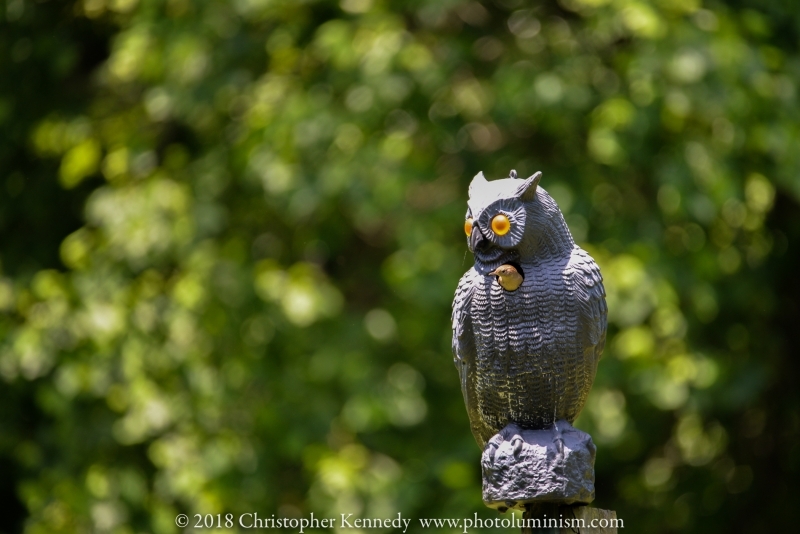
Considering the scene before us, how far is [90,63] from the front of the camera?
6445mm

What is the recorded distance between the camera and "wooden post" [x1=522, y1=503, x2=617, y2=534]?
7.54ft

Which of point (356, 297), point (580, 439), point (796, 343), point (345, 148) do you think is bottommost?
point (796, 343)

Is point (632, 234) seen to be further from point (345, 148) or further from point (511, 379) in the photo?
point (511, 379)

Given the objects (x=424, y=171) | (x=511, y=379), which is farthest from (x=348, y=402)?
(x=511, y=379)

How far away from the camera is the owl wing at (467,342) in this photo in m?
2.45

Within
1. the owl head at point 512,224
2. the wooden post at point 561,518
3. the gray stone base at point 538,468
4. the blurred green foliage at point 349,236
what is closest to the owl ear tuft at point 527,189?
the owl head at point 512,224

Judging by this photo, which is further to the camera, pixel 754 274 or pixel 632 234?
pixel 754 274

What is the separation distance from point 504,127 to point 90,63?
9.38 ft

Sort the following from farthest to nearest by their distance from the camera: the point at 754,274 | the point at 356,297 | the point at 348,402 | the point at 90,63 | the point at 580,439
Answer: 1. the point at 90,63
2. the point at 356,297
3. the point at 754,274
4. the point at 348,402
5. the point at 580,439

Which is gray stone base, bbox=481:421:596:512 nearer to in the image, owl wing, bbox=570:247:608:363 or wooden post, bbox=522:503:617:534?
wooden post, bbox=522:503:617:534

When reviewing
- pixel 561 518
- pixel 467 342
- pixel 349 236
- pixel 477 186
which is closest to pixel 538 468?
pixel 561 518

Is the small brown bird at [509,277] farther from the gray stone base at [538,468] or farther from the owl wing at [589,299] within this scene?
the gray stone base at [538,468]

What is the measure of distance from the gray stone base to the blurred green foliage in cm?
222

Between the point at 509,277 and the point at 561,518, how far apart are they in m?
0.55
